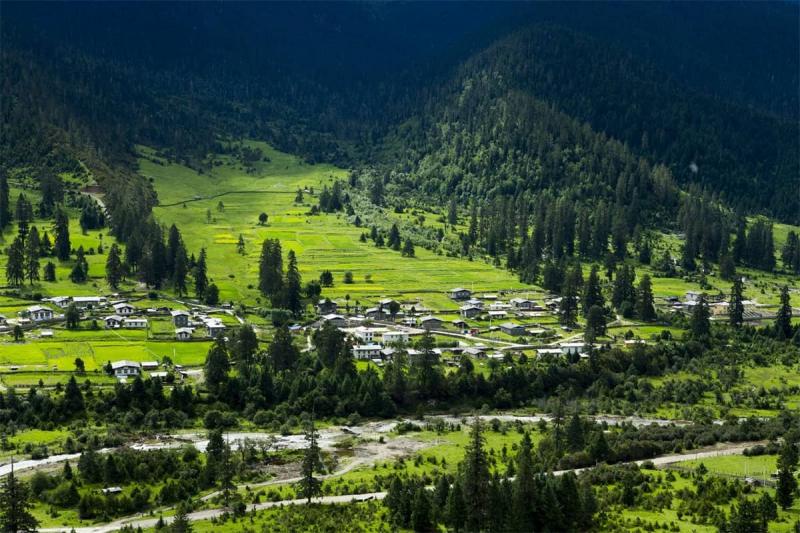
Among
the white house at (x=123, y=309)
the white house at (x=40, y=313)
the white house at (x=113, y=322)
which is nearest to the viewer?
the white house at (x=113, y=322)

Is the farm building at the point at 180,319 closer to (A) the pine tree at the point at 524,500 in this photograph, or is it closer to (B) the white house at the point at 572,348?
(B) the white house at the point at 572,348

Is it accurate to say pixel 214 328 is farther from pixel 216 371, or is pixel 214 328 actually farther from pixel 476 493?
pixel 476 493

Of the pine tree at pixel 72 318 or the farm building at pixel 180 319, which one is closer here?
the pine tree at pixel 72 318

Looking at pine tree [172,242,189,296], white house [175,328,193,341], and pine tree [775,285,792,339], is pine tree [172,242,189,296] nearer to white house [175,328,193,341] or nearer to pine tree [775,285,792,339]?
white house [175,328,193,341]

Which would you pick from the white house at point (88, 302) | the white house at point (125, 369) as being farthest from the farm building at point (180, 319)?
the white house at point (125, 369)

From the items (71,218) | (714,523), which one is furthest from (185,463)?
(71,218)

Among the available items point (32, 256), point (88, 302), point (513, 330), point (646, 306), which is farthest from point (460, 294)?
point (32, 256)

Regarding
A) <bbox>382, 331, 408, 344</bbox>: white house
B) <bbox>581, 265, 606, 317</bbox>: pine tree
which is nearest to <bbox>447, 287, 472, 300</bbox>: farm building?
<bbox>581, 265, 606, 317</bbox>: pine tree
